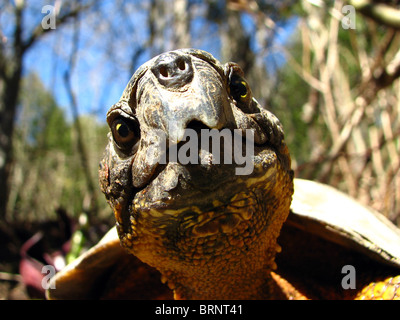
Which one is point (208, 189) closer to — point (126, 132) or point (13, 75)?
point (126, 132)

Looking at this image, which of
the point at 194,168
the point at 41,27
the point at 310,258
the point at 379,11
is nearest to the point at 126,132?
the point at 194,168

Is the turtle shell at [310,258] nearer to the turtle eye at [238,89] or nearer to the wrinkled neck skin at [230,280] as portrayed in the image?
the wrinkled neck skin at [230,280]

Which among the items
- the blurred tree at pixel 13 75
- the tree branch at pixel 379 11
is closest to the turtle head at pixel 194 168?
the tree branch at pixel 379 11

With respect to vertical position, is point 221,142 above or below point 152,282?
above

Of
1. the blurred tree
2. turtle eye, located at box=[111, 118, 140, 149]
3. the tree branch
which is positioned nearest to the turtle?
turtle eye, located at box=[111, 118, 140, 149]

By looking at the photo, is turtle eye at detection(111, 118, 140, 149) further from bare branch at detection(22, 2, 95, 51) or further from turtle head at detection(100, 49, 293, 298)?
bare branch at detection(22, 2, 95, 51)

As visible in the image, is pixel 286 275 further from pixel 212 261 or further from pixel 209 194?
pixel 209 194

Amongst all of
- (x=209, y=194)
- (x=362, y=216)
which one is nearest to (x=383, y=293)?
(x=362, y=216)
